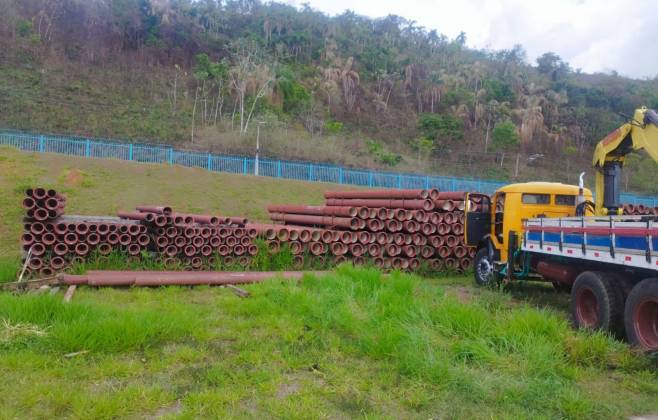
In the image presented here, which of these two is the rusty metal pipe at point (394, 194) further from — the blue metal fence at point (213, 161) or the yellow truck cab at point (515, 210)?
the blue metal fence at point (213, 161)

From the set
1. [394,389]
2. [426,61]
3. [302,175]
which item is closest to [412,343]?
[394,389]

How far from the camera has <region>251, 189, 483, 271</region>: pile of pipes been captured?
34.8 feet

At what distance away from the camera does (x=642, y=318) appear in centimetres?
525

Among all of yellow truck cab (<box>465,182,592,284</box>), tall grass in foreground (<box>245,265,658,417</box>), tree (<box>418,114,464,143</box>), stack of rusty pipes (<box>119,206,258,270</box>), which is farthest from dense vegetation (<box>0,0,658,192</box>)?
tall grass in foreground (<box>245,265,658,417</box>)

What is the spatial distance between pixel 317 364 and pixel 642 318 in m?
3.68

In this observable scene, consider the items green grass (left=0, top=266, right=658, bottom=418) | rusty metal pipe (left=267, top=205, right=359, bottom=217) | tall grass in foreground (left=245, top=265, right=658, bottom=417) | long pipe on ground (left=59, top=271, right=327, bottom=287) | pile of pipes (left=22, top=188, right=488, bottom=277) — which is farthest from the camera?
rusty metal pipe (left=267, top=205, right=359, bottom=217)

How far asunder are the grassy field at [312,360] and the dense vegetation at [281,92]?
28933mm

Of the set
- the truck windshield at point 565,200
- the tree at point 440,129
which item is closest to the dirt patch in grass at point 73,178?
the truck windshield at point 565,200

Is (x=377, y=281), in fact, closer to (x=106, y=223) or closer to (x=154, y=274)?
(x=154, y=274)

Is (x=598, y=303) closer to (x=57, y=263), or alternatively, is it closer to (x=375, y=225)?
(x=375, y=225)

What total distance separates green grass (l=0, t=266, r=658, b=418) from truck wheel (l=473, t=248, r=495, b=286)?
3.27 meters

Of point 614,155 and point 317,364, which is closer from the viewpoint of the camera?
point 317,364

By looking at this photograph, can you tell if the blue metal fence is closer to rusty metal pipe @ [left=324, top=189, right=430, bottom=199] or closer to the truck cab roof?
rusty metal pipe @ [left=324, top=189, right=430, bottom=199]

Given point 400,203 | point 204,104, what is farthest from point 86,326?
point 204,104
